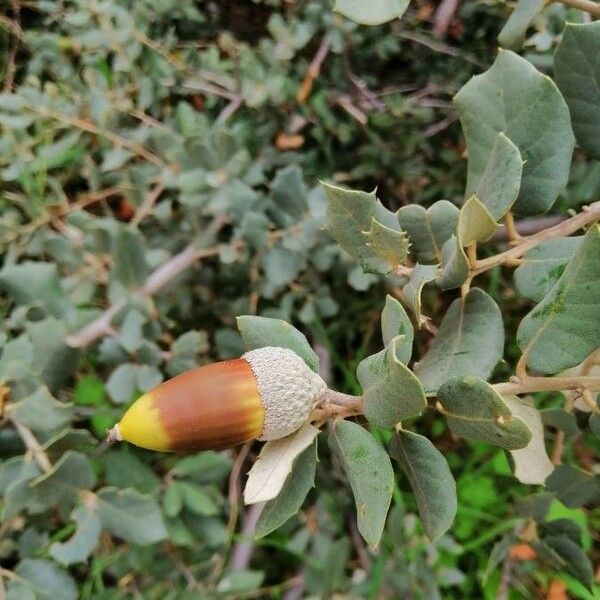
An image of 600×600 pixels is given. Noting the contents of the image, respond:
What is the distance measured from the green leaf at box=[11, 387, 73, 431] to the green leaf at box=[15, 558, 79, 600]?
223 millimetres

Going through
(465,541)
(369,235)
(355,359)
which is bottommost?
(465,541)

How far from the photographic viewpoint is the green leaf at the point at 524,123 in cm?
66

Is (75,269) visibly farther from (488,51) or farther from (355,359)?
(488,51)

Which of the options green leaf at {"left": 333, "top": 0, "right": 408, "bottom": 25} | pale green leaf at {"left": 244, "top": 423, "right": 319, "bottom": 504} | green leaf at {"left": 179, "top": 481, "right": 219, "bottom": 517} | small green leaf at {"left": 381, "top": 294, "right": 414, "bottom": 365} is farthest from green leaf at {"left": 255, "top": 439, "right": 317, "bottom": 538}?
green leaf at {"left": 179, "top": 481, "right": 219, "bottom": 517}

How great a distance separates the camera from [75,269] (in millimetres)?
1407

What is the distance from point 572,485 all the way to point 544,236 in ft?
1.39

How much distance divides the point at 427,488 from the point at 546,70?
3.69ft

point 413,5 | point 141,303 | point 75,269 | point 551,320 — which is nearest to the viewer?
point 551,320

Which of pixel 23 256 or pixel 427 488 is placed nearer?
pixel 427 488

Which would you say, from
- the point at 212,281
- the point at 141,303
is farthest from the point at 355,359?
the point at 141,303

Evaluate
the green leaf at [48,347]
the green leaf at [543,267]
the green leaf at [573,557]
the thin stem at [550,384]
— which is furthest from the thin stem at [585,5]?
the green leaf at [48,347]

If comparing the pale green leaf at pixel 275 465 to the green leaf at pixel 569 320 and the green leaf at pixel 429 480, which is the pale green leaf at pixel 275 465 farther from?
the green leaf at pixel 569 320

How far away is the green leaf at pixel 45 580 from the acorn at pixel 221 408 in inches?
21.2

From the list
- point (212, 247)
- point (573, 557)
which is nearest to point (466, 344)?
point (573, 557)
